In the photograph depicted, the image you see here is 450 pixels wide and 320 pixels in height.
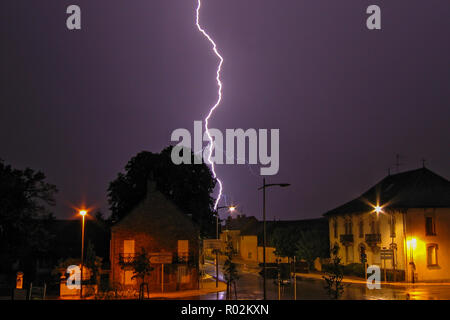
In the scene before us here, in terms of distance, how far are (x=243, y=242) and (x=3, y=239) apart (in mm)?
63689

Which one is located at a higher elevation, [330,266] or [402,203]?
[402,203]

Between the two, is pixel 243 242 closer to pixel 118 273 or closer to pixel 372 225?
pixel 372 225

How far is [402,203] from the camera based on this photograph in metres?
48.7

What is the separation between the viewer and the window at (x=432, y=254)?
4784cm

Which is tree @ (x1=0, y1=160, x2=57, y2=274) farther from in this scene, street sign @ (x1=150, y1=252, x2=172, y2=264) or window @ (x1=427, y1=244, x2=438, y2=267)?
window @ (x1=427, y1=244, x2=438, y2=267)

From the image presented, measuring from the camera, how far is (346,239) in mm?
57750

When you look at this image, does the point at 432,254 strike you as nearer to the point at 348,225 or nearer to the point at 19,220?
the point at 348,225

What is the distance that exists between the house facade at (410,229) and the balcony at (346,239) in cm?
96

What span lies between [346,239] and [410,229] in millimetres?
10788

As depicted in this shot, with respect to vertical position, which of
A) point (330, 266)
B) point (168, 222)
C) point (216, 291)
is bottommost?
point (216, 291)

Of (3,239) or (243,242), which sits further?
(243,242)

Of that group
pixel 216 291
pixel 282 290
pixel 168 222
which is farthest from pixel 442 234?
pixel 168 222

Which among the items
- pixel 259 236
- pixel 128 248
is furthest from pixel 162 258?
pixel 259 236

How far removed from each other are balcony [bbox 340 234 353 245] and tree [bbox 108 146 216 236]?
49.6ft
